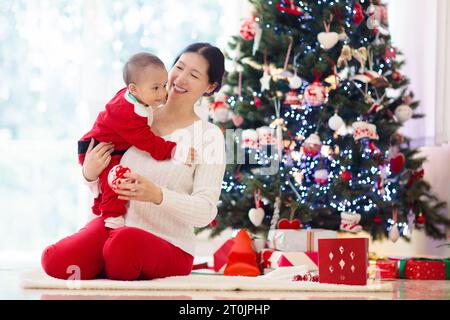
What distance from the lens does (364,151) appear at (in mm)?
3588

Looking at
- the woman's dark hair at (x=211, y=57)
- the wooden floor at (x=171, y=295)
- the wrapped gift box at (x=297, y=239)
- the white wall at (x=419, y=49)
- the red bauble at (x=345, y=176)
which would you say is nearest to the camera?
the wooden floor at (x=171, y=295)

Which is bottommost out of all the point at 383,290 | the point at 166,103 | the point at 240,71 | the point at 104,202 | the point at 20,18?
the point at 383,290

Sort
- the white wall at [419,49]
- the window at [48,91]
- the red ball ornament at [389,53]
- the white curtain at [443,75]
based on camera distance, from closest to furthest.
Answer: the red ball ornament at [389,53] < the white curtain at [443,75] < the white wall at [419,49] < the window at [48,91]

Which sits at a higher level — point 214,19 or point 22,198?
point 214,19

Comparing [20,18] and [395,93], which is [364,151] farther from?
[20,18]

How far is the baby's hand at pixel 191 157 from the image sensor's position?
222cm

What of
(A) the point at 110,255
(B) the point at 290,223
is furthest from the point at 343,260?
(B) the point at 290,223

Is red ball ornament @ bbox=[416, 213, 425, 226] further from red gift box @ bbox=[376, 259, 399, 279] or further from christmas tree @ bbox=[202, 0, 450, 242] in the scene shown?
red gift box @ bbox=[376, 259, 399, 279]

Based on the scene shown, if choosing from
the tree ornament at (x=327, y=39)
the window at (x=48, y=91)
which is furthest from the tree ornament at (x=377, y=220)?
the window at (x=48, y=91)

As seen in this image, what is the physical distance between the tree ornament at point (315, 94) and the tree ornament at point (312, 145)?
5.8 inches

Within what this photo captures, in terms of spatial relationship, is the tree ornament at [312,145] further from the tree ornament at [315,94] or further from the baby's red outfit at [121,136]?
the baby's red outfit at [121,136]
